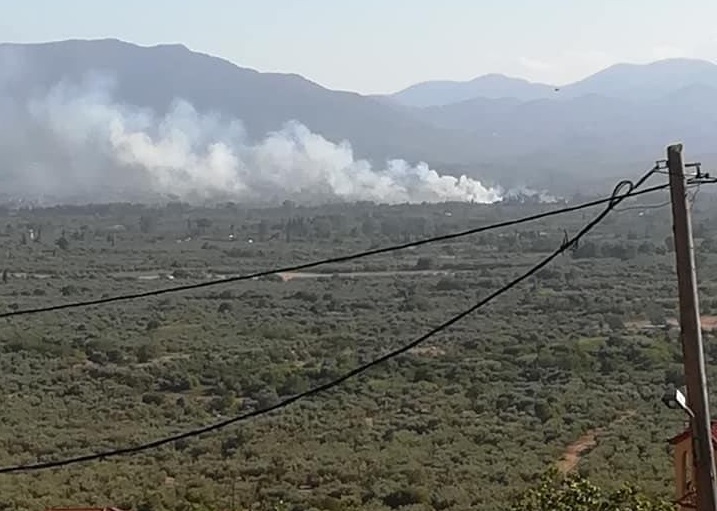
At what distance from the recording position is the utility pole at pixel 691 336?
183 inches

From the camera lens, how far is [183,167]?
136m

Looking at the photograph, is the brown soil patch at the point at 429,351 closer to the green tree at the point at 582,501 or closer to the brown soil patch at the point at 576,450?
the brown soil patch at the point at 576,450

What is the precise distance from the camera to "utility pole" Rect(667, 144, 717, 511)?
465 cm

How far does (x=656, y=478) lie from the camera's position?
17.1 metres

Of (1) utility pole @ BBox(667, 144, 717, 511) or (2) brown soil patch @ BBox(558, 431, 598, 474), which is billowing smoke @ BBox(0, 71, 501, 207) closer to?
(2) brown soil patch @ BBox(558, 431, 598, 474)

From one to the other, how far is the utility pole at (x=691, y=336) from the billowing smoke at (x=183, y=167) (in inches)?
4300

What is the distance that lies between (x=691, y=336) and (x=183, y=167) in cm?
13355

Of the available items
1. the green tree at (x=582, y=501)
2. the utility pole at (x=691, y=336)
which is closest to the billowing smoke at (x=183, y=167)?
the green tree at (x=582, y=501)

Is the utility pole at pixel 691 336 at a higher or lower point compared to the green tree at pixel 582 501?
higher

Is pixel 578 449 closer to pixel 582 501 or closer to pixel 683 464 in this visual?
pixel 582 501

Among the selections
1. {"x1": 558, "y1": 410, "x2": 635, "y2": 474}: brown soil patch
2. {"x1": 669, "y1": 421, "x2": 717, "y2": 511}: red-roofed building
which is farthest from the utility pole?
{"x1": 558, "y1": 410, "x2": 635, "y2": 474}: brown soil patch

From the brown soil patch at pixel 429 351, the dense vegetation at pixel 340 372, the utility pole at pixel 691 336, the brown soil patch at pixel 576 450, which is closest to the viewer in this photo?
the utility pole at pixel 691 336

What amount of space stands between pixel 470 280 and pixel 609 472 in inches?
1426

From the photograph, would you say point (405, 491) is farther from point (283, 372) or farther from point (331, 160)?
point (331, 160)
